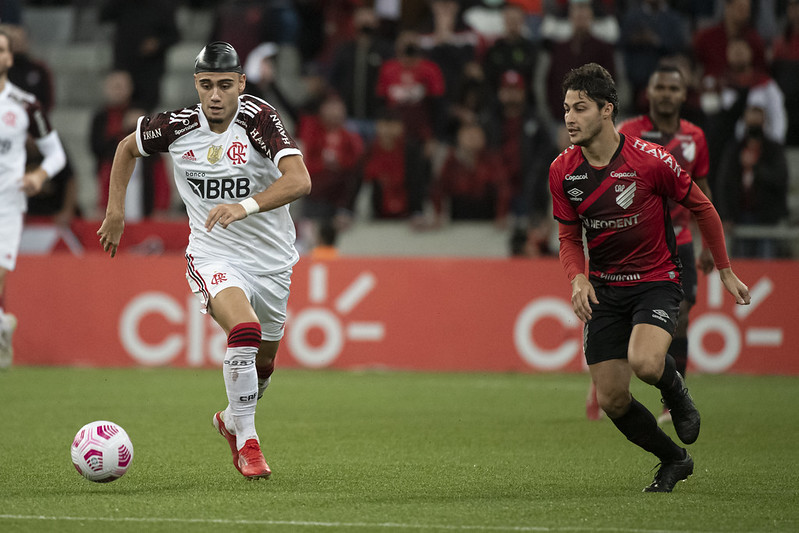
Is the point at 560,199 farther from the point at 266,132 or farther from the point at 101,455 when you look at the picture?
the point at 101,455

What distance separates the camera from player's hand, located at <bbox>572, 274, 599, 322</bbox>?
6.46m

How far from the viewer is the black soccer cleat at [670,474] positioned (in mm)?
6562

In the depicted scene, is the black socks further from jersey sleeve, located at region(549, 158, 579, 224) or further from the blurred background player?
the blurred background player

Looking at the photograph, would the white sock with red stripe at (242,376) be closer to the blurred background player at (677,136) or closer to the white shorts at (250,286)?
the white shorts at (250,286)

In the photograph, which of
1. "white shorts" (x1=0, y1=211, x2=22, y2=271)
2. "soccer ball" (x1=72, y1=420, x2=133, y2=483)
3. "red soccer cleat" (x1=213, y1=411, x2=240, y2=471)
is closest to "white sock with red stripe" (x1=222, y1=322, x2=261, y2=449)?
"red soccer cleat" (x1=213, y1=411, x2=240, y2=471)

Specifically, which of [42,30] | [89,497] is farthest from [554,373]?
[42,30]

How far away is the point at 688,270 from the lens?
9.16m

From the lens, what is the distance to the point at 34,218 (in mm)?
15492

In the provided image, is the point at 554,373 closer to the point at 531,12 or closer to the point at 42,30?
the point at 531,12

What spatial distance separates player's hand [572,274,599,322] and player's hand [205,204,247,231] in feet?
5.82

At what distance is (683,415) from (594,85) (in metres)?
1.82

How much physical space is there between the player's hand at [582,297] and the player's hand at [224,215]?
69.8 inches

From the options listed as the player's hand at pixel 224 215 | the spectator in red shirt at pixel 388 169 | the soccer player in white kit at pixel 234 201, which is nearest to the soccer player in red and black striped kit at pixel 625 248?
the soccer player in white kit at pixel 234 201

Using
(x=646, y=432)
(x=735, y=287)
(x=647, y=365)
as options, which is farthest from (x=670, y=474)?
(x=735, y=287)
